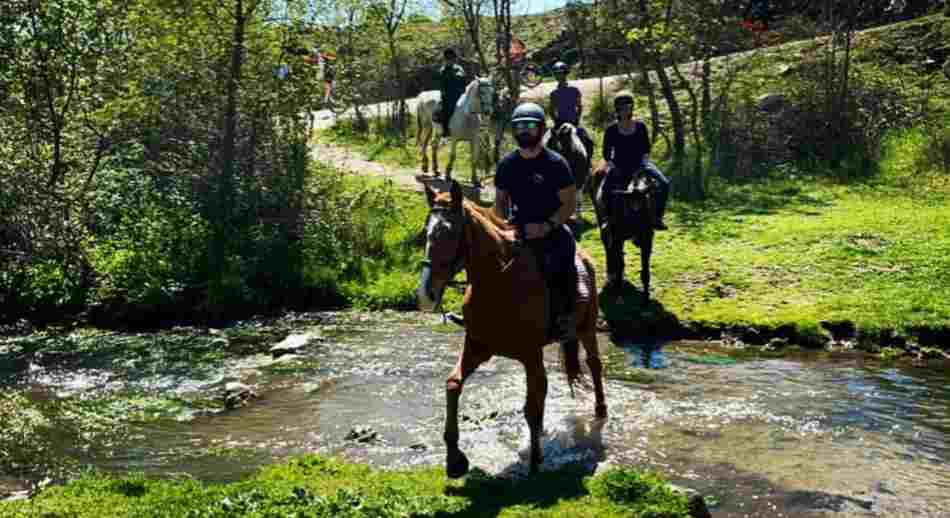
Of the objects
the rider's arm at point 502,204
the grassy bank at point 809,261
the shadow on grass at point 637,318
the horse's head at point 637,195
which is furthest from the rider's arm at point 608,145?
the rider's arm at point 502,204

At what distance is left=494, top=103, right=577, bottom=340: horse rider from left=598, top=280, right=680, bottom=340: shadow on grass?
5.68 meters

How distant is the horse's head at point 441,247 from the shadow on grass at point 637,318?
707 cm

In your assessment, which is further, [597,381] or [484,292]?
[597,381]

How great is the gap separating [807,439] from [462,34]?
982 inches

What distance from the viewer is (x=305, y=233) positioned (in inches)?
→ 709

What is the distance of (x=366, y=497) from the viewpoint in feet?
23.3

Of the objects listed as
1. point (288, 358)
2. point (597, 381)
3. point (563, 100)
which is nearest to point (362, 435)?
point (597, 381)

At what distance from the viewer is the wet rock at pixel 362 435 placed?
942 centimetres

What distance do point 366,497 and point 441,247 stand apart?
2046 millimetres

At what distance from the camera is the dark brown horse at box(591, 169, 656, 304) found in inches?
572

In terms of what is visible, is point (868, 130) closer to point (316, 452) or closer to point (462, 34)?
point (462, 34)

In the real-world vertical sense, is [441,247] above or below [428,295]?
above

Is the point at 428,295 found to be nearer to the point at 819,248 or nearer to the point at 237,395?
the point at 237,395

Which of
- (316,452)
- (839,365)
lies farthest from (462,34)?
(316,452)
